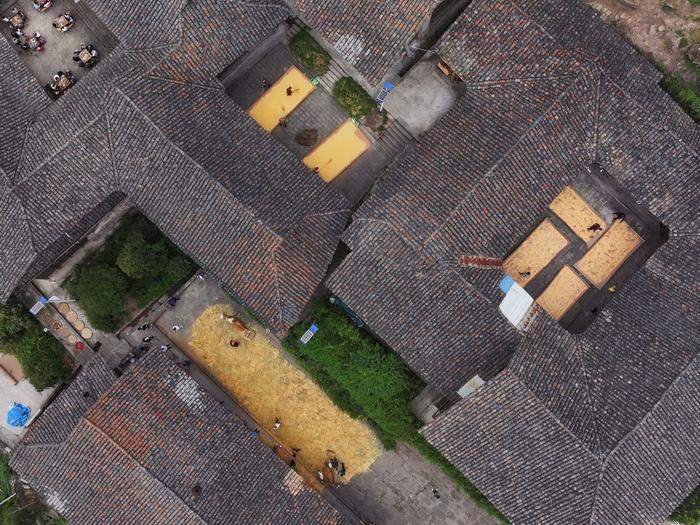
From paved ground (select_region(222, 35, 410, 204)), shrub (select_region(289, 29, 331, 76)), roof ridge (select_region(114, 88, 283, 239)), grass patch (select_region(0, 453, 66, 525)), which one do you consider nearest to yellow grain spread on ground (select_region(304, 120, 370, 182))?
paved ground (select_region(222, 35, 410, 204))

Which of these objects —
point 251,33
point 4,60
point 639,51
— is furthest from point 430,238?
point 4,60

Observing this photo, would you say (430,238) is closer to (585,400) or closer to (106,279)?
(585,400)

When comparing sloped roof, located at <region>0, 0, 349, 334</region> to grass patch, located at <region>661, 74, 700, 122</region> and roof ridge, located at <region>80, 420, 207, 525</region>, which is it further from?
grass patch, located at <region>661, 74, 700, 122</region>

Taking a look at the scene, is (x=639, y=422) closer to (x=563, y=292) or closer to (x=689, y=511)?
(x=689, y=511)

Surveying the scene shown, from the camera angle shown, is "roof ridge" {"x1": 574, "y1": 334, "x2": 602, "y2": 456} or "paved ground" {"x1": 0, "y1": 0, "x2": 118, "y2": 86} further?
"paved ground" {"x1": 0, "y1": 0, "x2": 118, "y2": 86}

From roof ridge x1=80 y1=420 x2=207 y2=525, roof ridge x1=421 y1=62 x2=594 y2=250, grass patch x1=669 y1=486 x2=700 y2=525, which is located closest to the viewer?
roof ridge x1=421 y1=62 x2=594 y2=250

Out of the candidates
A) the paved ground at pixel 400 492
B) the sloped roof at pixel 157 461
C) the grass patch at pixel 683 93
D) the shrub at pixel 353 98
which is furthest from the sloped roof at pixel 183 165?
the grass patch at pixel 683 93

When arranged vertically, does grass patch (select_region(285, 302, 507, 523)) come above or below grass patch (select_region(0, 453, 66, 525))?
above
